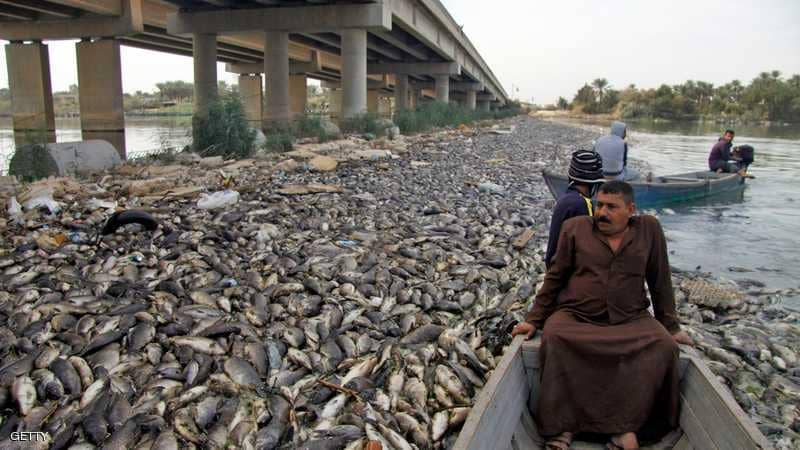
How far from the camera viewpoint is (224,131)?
50.7ft

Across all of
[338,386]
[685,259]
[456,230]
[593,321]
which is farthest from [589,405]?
[685,259]

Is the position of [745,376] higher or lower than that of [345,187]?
lower

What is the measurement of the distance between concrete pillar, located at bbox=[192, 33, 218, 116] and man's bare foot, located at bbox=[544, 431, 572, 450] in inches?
988

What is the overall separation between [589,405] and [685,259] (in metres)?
8.03

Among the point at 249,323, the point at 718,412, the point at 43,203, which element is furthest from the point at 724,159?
the point at 43,203

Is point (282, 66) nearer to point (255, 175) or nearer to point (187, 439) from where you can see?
point (255, 175)

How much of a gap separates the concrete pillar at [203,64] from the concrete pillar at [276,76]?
2397mm

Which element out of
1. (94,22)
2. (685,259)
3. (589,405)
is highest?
(94,22)

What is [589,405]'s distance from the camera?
3.59m

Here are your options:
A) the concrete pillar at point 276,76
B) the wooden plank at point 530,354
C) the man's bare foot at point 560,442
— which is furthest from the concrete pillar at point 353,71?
the man's bare foot at point 560,442

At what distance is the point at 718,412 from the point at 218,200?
7346 millimetres

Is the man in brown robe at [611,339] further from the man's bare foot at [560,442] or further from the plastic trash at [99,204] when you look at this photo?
the plastic trash at [99,204]

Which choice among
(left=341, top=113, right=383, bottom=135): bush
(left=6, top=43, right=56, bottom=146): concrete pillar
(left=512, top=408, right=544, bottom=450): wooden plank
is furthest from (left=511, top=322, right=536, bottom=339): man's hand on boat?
(left=6, top=43, right=56, bottom=146): concrete pillar

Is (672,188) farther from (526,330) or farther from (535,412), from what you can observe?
(535,412)
